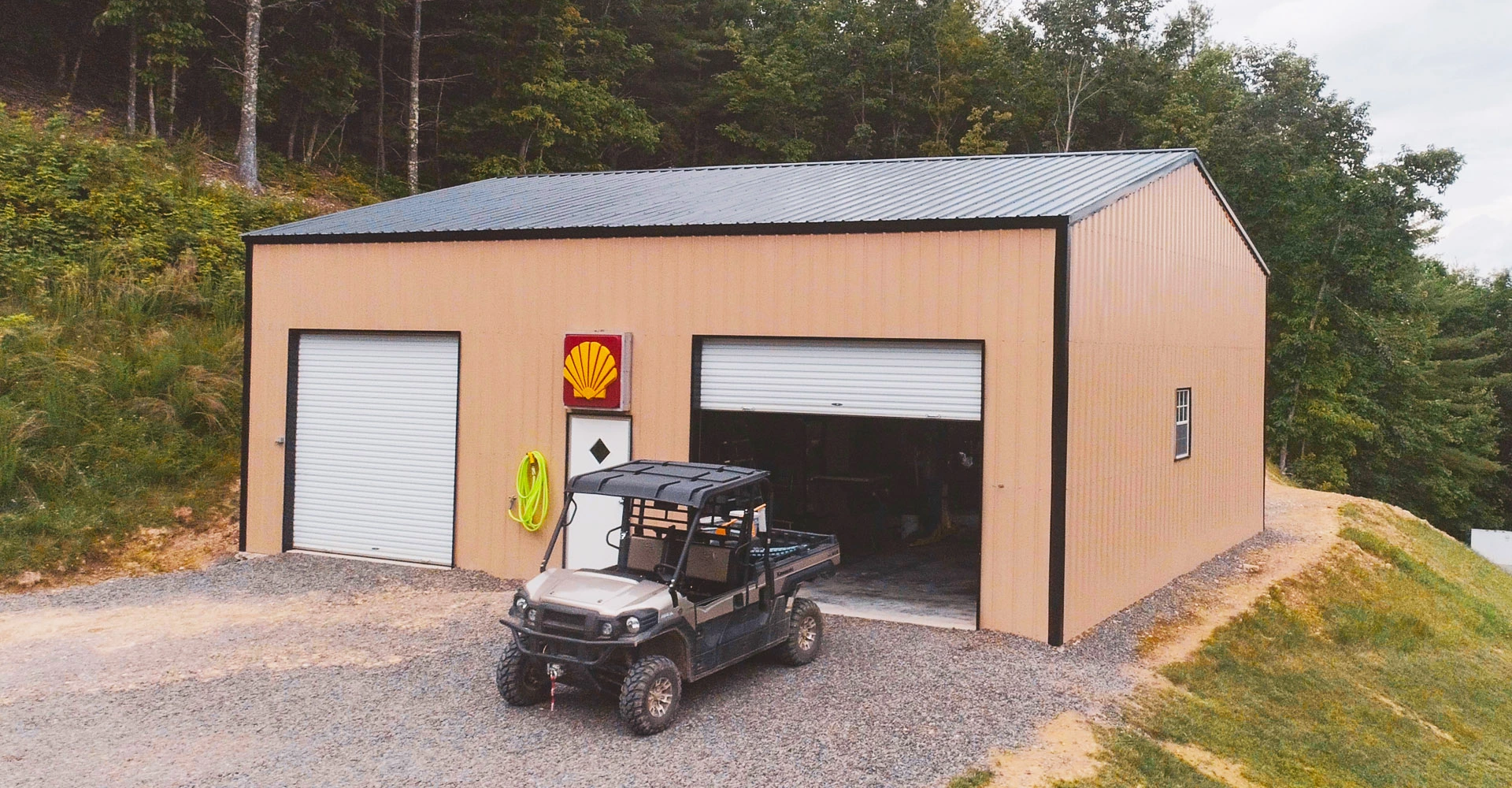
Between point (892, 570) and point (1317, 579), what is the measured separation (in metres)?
6.07

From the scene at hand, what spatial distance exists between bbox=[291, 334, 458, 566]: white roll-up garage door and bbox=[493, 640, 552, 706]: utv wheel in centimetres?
532

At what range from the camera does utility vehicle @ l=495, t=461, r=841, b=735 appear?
743cm

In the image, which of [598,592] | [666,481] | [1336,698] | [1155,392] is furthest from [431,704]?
[1155,392]

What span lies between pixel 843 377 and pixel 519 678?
4.69 meters

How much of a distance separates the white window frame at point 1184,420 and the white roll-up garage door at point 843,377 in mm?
4753

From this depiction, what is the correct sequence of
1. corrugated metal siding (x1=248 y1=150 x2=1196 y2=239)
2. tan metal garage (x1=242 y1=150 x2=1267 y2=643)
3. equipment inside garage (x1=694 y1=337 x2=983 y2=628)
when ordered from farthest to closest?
corrugated metal siding (x1=248 y1=150 x2=1196 y2=239), equipment inside garage (x1=694 y1=337 x2=983 y2=628), tan metal garage (x1=242 y1=150 x2=1267 y2=643)

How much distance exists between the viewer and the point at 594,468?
12281 mm

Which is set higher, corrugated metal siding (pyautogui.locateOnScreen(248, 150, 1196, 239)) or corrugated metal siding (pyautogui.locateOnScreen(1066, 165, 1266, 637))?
corrugated metal siding (pyautogui.locateOnScreen(248, 150, 1196, 239))

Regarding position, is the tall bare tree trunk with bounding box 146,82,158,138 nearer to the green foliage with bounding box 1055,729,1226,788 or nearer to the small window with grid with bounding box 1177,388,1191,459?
the small window with grid with bounding box 1177,388,1191,459

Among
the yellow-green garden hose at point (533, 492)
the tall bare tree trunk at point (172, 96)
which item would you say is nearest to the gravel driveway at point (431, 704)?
the yellow-green garden hose at point (533, 492)

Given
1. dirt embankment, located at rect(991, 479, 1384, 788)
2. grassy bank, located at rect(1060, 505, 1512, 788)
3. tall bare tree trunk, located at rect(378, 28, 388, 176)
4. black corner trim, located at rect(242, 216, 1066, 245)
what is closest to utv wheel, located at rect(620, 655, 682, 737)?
dirt embankment, located at rect(991, 479, 1384, 788)

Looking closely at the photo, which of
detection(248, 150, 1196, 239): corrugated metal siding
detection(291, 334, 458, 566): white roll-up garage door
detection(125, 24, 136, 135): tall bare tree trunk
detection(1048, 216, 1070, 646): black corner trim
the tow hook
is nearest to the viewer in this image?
the tow hook

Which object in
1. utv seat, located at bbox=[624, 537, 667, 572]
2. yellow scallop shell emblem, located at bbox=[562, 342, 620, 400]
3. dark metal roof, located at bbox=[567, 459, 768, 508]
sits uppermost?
yellow scallop shell emblem, located at bbox=[562, 342, 620, 400]

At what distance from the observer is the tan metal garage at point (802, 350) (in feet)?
33.8
